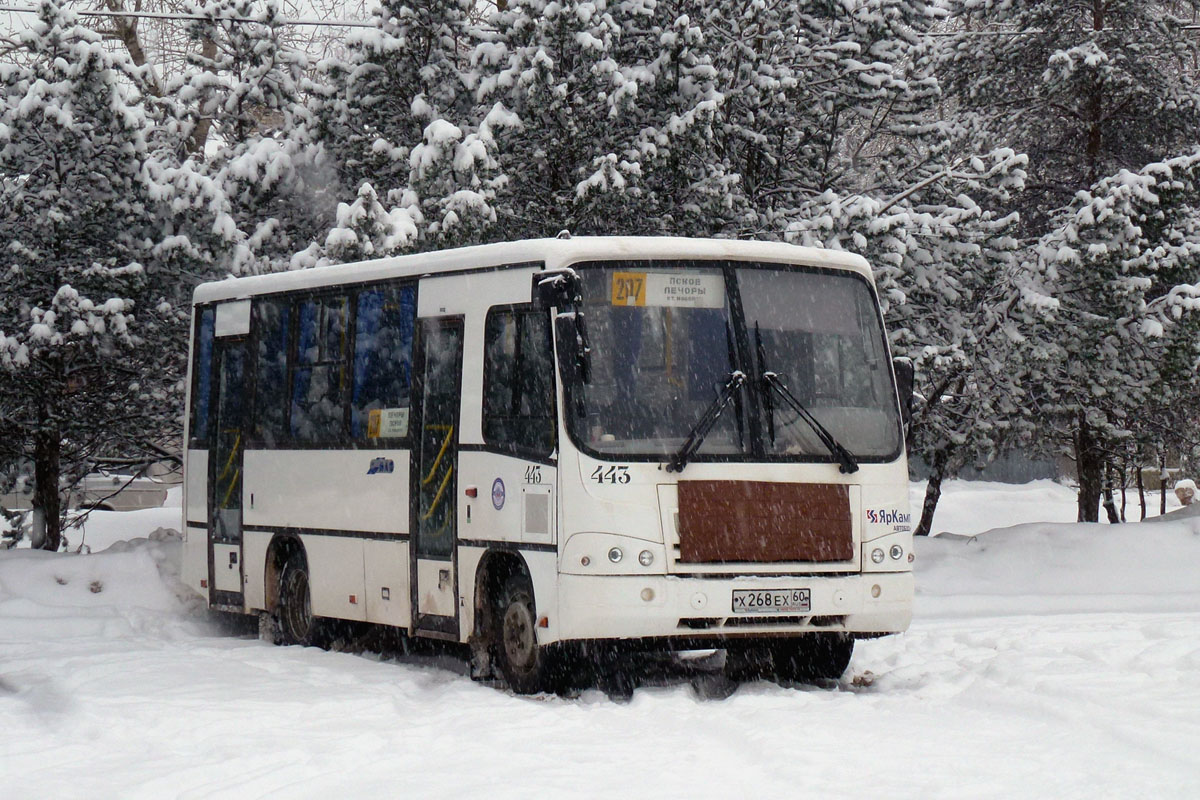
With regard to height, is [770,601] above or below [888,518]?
below

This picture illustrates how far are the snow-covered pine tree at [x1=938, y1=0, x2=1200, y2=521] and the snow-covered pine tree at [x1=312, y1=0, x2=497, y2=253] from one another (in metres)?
6.83

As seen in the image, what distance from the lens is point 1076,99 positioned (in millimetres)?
23188

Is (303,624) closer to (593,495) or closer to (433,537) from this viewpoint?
(433,537)

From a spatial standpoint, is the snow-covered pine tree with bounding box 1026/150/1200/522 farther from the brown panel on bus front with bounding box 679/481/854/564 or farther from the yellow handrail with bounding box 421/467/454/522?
the yellow handrail with bounding box 421/467/454/522

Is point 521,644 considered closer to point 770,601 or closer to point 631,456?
point 631,456

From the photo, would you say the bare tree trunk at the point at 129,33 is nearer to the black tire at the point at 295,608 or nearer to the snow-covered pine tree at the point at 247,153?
the snow-covered pine tree at the point at 247,153

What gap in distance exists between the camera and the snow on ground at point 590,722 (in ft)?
24.7

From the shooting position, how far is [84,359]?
64.6 feet

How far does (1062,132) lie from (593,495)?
15.3m

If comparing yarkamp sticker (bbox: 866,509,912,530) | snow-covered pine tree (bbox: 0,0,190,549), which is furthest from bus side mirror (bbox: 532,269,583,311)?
snow-covered pine tree (bbox: 0,0,190,549)

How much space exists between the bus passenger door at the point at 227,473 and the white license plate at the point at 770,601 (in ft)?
19.2

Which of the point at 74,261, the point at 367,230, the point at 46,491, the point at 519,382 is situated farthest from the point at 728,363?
the point at 46,491

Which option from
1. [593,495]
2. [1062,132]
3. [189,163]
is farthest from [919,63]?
[593,495]

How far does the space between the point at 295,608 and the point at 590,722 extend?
5.56 meters
